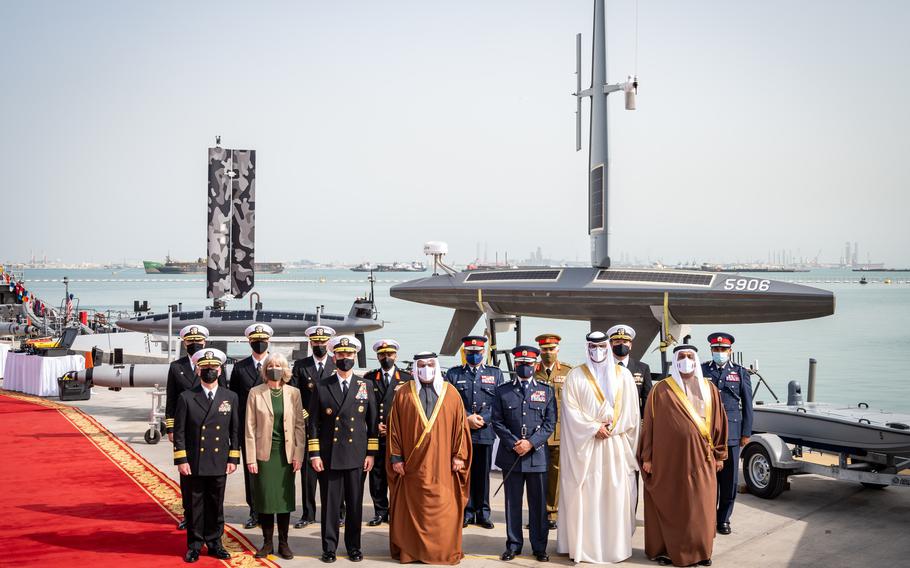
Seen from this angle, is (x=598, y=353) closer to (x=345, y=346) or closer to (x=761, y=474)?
(x=345, y=346)

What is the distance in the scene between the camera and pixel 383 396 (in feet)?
25.6

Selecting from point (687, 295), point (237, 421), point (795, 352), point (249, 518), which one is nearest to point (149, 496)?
point (249, 518)

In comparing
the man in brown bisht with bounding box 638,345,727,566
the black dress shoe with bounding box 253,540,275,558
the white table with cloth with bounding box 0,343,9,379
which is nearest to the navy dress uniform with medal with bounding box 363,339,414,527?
the black dress shoe with bounding box 253,540,275,558

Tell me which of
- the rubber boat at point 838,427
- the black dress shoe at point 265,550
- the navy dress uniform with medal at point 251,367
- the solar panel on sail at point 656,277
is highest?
the solar panel on sail at point 656,277

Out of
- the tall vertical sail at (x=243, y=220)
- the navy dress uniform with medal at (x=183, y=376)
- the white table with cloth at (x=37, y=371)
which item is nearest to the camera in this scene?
the navy dress uniform with medal at (x=183, y=376)

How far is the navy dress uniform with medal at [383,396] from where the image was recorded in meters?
7.53

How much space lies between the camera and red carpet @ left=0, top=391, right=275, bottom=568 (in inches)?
267

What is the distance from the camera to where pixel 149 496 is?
8734 millimetres

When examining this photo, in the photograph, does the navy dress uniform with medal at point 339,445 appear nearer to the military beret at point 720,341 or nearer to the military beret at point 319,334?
the military beret at point 319,334

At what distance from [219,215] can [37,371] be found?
16.7 feet

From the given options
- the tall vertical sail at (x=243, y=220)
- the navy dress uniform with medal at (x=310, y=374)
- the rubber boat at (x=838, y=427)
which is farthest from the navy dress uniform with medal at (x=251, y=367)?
the tall vertical sail at (x=243, y=220)

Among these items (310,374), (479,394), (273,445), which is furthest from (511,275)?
(273,445)

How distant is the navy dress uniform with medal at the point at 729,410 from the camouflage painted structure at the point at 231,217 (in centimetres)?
1351

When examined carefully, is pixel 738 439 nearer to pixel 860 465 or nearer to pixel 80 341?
pixel 860 465
